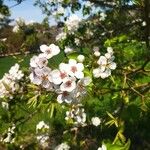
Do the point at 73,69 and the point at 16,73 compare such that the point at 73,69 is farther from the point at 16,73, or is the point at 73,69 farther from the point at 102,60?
the point at 16,73

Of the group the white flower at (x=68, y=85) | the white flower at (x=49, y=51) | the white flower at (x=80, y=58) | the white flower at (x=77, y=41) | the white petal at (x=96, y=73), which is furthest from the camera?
the white flower at (x=77, y=41)

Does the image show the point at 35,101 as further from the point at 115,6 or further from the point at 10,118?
the point at 115,6

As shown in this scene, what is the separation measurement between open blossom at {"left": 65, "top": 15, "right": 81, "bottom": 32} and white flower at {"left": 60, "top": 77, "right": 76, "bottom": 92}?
3.16 metres

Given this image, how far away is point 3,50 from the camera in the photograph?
21.5 feet

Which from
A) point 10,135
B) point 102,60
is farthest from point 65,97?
point 10,135

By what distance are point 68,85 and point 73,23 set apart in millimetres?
3245

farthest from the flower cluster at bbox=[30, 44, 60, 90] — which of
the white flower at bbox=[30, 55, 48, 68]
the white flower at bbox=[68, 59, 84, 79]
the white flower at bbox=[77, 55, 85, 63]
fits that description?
the white flower at bbox=[77, 55, 85, 63]

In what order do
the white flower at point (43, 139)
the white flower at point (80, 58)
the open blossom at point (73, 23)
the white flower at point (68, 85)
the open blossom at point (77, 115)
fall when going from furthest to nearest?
the open blossom at point (73, 23) < the white flower at point (43, 139) < the open blossom at point (77, 115) < the white flower at point (80, 58) < the white flower at point (68, 85)

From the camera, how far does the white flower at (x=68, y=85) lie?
2865 mm

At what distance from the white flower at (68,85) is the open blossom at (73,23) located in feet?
10.4

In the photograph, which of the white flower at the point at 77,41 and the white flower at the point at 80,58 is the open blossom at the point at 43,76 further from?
the white flower at the point at 77,41

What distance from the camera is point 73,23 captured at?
19.9 feet

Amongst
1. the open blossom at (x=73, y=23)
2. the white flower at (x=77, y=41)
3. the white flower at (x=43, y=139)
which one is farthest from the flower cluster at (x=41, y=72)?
the white flower at (x=77, y=41)

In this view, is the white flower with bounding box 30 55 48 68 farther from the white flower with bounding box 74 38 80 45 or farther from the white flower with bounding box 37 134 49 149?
the white flower with bounding box 74 38 80 45
